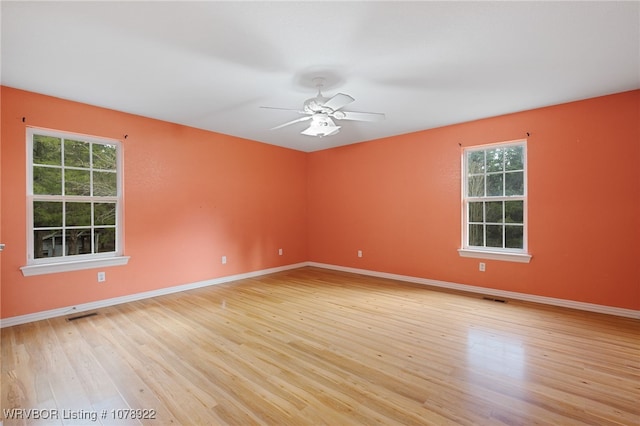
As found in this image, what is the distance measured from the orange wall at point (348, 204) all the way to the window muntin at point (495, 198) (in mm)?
148

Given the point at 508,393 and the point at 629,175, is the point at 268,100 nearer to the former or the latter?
the point at 508,393

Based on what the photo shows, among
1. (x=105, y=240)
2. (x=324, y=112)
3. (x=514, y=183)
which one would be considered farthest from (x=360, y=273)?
(x=105, y=240)

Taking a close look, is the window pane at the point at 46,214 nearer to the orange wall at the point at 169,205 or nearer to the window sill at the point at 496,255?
the orange wall at the point at 169,205

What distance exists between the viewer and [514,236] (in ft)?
13.3

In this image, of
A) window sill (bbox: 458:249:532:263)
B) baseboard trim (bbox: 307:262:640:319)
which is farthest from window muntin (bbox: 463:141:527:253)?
baseboard trim (bbox: 307:262:640:319)

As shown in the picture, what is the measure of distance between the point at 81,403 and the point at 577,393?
10.5 feet

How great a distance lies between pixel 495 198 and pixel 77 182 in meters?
5.53

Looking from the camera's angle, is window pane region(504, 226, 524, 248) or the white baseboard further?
window pane region(504, 226, 524, 248)

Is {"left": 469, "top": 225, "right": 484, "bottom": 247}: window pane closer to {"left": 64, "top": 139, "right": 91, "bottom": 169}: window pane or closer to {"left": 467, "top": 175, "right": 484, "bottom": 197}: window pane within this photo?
{"left": 467, "top": 175, "right": 484, "bottom": 197}: window pane

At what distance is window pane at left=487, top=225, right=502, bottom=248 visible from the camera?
4191mm

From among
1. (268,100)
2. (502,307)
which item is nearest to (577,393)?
(502,307)

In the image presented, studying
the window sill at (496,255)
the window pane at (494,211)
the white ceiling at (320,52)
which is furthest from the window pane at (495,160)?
the window sill at (496,255)

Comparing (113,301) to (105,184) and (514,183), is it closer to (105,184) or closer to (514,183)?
(105,184)

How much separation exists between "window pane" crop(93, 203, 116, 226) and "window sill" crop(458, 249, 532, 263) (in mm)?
4916
